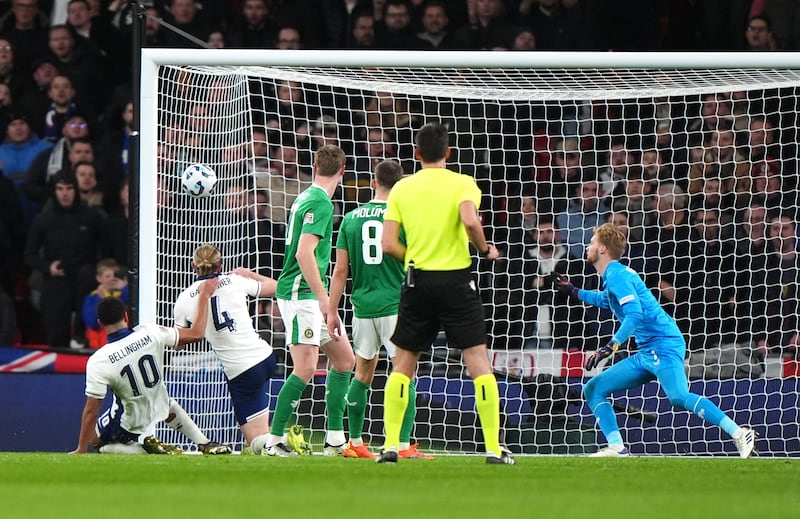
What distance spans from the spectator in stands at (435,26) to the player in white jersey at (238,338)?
16.7 feet

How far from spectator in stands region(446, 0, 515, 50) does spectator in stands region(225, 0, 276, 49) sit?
1.98m

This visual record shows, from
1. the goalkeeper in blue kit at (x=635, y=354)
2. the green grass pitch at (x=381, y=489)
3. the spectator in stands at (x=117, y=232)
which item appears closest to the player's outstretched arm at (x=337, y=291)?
the green grass pitch at (x=381, y=489)

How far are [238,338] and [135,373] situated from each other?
810mm

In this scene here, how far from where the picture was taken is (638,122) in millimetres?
13102

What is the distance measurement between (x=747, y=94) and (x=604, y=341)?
8.73 feet

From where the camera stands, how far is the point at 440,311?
25.0 ft

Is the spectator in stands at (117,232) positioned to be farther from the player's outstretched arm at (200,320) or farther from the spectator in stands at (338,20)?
the player's outstretched arm at (200,320)

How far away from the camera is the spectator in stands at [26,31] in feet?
48.7

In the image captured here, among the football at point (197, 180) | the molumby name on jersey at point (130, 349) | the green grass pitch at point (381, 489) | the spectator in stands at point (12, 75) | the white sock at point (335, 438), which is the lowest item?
the white sock at point (335, 438)

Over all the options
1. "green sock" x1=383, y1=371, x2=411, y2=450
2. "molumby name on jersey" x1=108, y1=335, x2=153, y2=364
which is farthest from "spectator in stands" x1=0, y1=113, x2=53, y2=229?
"green sock" x1=383, y1=371, x2=411, y2=450

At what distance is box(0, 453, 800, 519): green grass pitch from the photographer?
5.27m

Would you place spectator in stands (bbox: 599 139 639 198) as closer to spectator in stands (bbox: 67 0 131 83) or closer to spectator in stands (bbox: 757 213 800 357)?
spectator in stands (bbox: 757 213 800 357)

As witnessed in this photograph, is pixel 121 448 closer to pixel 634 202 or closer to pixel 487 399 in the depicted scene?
pixel 487 399

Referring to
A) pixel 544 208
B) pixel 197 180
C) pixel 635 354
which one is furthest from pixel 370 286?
pixel 544 208
